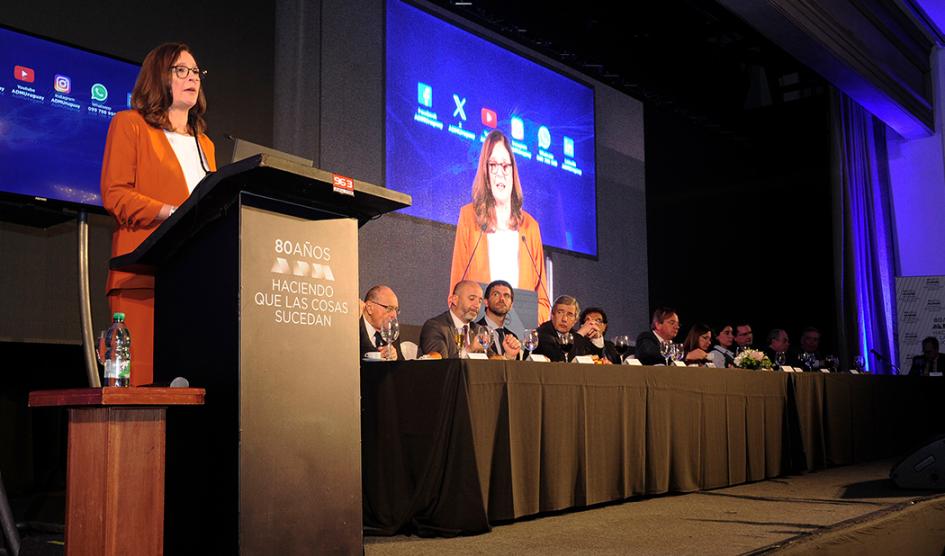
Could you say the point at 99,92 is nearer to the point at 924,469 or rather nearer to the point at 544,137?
the point at 544,137

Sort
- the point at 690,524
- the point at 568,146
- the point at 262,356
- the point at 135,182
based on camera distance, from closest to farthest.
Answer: the point at 262,356 < the point at 135,182 < the point at 690,524 < the point at 568,146

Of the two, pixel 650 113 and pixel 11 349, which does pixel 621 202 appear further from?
pixel 11 349

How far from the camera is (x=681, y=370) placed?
4.06 m

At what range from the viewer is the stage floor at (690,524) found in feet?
8.87

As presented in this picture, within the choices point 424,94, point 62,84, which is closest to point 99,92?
point 62,84

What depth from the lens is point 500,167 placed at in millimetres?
6723

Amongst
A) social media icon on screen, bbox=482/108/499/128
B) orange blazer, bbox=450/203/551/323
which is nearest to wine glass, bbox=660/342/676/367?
orange blazer, bbox=450/203/551/323

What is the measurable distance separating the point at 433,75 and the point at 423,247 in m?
1.25

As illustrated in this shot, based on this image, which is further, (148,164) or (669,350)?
(669,350)

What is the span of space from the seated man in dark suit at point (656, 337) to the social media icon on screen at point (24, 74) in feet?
12.6

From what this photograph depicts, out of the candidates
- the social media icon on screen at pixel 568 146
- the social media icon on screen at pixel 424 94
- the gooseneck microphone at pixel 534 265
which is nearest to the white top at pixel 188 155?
the social media icon on screen at pixel 424 94

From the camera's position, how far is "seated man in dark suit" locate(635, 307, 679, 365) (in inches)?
225

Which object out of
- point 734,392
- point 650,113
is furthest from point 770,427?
point 650,113

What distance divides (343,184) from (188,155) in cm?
56
